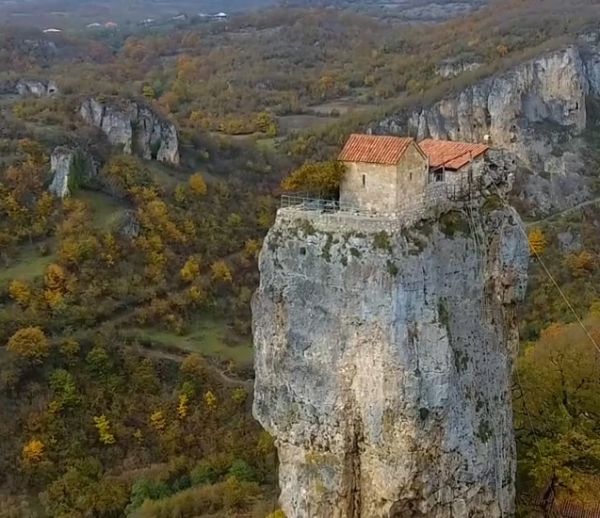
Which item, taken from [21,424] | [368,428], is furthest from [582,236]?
[368,428]

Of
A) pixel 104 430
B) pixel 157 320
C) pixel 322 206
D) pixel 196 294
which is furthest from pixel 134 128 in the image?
pixel 322 206

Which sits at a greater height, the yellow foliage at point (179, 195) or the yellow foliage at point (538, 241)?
the yellow foliage at point (179, 195)

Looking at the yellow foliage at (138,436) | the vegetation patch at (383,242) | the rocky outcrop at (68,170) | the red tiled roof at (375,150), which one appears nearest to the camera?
the vegetation patch at (383,242)

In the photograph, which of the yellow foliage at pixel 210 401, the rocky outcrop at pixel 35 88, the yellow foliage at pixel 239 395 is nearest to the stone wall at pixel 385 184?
the yellow foliage at pixel 239 395

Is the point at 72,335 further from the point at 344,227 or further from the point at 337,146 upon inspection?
the point at 337,146

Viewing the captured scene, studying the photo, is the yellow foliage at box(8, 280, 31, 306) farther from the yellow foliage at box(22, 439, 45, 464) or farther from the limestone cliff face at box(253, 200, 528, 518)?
the limestone cliff face at box(253, 200, 528, 518)

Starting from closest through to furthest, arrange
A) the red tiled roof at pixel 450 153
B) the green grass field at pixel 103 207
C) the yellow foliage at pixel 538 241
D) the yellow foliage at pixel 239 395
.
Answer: the red tiled roof at pixel 450 153
the yellow foliage at pixel 239 395
the green grass field at pixel 103 207
the yellow foliage at pixel 538 241

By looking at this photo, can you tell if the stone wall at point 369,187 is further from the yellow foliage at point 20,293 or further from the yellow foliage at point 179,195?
the yellow foliage at point 179,195

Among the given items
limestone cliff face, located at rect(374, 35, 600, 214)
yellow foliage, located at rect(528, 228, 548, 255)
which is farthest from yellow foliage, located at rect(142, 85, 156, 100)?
yellow foliage, located at rect(528, 228, 548, 255)
